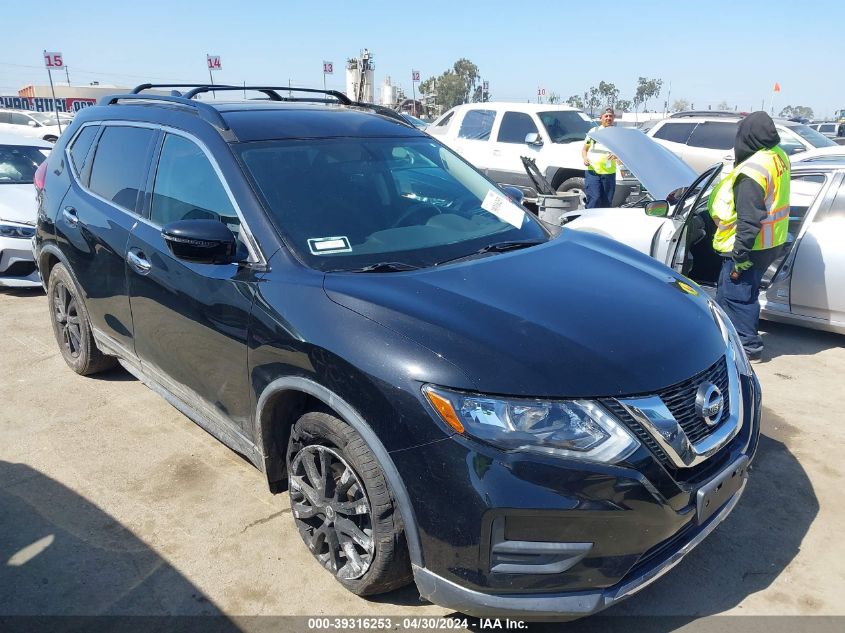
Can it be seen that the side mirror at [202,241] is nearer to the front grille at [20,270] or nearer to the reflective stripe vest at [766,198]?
the reflective stripe vest at [766,198]

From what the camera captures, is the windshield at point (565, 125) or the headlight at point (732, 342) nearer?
the headlight at point (732, 342)

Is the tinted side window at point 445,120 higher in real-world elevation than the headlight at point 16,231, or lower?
higher

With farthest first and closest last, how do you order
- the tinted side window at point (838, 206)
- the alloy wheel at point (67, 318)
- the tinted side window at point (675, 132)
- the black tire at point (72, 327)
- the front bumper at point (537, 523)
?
1. the tinted side window at point (675, 132)
2. the tinted side window at point (838, 206)
3. the alloy wheel at point (67, 318)
4. the black tire at point (72, 327)
5. the front bumper at point (537, 523)

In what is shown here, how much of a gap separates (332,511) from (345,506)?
0.39ft

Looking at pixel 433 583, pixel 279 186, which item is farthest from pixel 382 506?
pixel 279 186

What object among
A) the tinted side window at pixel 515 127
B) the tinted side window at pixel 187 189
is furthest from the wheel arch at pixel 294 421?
the tinted side window at pixel 515 127

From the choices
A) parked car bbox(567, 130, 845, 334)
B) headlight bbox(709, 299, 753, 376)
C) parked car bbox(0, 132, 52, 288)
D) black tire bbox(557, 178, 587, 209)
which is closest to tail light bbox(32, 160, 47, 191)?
parked car bbox(0, 132, 52, 288)

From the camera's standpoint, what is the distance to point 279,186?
9.82ft

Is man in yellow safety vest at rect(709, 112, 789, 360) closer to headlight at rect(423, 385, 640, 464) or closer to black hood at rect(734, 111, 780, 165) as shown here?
black hood at rect(734, 111, 780, 165)

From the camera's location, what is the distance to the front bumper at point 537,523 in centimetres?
207

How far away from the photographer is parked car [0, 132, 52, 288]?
22.5 feet

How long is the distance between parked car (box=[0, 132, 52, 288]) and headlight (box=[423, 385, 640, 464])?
20.4 ft

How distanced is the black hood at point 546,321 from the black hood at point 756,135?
8.17 ft

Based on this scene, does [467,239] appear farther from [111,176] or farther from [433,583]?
[111,176]
